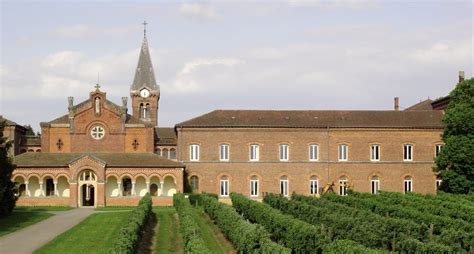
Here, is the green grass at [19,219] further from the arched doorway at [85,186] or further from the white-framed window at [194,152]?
the white-framed window at [194,152]

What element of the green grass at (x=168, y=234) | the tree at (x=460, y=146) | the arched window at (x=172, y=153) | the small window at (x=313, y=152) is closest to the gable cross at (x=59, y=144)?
the arched window at (x=172, y=153)

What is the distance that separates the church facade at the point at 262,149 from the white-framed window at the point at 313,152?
0.29 ft

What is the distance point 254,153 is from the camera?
6256 centimetres

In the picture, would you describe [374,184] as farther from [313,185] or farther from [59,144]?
[59,144]

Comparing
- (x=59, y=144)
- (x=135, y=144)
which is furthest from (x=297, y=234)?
(x=59, y=144)

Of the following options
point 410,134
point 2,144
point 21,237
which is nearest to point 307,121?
point 410,134

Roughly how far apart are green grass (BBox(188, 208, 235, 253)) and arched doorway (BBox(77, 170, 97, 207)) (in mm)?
14828

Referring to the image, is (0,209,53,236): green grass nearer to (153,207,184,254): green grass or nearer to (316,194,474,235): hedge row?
(153,207,184,254): green grass

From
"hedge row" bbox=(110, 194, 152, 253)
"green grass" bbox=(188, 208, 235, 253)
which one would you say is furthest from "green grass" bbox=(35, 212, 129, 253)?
"green grass" bbox=(188, 208, 235, 253)

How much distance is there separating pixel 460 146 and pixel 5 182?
34163 mm

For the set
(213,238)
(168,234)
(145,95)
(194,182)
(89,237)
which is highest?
(145,95)

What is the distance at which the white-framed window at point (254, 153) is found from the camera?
62.5m

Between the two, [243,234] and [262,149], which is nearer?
[243,234]

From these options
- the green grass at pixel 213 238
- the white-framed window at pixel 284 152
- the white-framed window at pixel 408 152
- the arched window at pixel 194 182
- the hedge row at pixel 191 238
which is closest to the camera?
the hedge row at pixel 191 238
